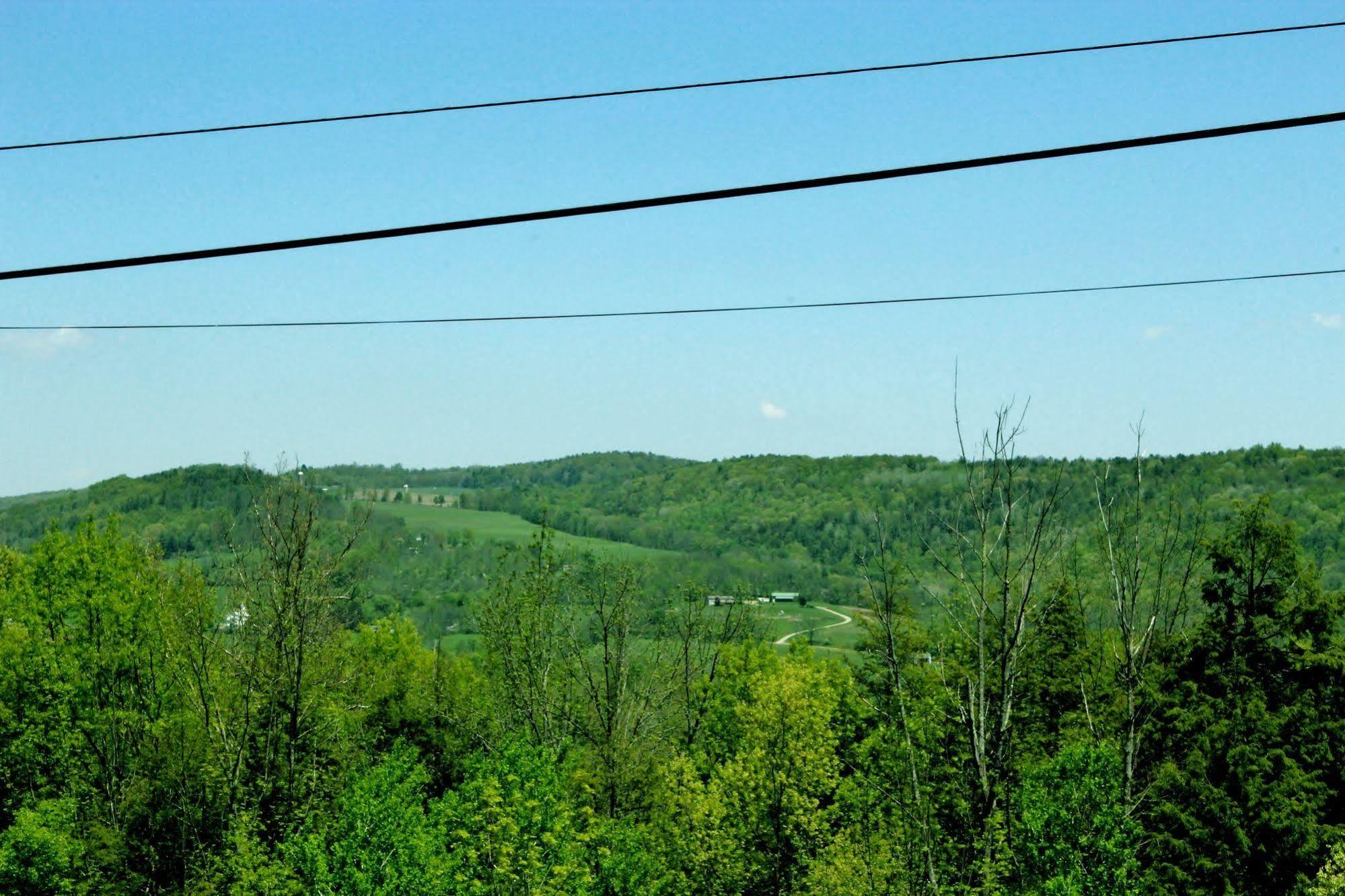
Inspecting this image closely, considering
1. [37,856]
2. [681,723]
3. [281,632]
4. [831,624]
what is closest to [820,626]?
[831,624]

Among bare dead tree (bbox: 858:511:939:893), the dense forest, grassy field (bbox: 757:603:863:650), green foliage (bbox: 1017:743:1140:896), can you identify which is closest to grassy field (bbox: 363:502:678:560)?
grassy field (bbox: 757:603:863:650)

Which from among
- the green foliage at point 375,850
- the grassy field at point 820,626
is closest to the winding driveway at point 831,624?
the grassy field at point 820,626

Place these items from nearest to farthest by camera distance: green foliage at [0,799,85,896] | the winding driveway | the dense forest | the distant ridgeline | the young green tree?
the dense forest < the young green tree < green foliage at [0,799,85,896] < the distant ridgeline < the winding driveway

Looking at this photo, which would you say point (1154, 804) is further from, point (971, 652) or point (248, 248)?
point (248, 248)

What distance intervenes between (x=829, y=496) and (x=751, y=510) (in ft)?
39.5

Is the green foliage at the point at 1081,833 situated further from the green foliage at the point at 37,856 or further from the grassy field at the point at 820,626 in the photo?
the grassy field at the point at 820,626

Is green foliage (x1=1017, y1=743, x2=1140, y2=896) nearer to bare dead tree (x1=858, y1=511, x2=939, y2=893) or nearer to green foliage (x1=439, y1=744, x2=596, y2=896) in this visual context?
bare dead tree (x1=858, y1=511, x2=939, y2=893)

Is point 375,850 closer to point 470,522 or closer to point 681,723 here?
point 681,723

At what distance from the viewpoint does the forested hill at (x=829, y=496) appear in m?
101

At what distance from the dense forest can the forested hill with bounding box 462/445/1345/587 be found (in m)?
46.4

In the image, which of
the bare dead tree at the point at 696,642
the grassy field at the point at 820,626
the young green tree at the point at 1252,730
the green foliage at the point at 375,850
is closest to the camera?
the green foliage at the point at 375,850

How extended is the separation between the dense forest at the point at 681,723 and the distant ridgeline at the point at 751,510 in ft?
9.91

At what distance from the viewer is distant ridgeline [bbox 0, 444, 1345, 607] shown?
71.1m

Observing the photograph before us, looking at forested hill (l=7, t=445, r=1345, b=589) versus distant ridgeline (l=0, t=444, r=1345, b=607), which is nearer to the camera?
forested hill (l=7, t=445, r=1345, b=589)
